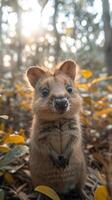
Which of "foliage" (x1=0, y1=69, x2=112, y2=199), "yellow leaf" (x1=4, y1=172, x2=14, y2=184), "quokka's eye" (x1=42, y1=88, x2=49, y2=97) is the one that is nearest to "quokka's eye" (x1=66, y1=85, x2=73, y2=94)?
"quokka's eye" (x1=42, y1=88, x2=49, y2=97)

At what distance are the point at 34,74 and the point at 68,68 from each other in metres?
0.40

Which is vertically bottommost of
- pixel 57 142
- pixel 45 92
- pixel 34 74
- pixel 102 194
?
pixel 102 194

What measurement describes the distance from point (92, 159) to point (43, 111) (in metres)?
1.53

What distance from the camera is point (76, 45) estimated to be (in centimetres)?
657

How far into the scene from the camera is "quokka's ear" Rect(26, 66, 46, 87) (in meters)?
5.53

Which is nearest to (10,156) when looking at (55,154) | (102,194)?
(55,154)

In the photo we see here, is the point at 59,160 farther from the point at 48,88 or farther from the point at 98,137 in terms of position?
the point at 98,137

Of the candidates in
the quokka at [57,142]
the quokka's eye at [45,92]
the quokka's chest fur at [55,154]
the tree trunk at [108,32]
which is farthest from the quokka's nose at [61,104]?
the tree trunk at [108,32]

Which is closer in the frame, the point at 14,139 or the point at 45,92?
A: the point at 14,139

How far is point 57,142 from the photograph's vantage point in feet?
16.2

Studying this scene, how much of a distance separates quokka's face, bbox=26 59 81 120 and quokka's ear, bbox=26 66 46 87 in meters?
0.04

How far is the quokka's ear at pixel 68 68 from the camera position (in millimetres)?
5566

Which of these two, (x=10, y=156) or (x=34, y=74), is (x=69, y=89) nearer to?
(x=34, y=74)

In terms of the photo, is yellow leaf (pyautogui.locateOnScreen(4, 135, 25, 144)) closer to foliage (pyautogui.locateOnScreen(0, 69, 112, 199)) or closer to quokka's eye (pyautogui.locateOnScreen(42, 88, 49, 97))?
quokka's eye (pyautogui.locateOnScreen(42, 88, 49, 97))
